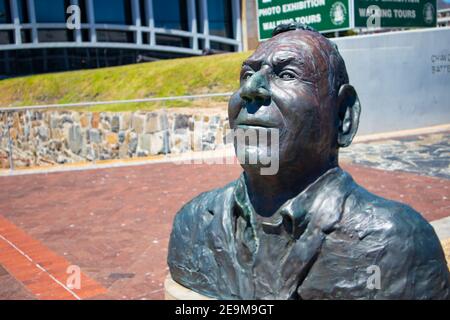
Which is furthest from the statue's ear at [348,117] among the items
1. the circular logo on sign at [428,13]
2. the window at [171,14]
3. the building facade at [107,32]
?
the window at [171,14]

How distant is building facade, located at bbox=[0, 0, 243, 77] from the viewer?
106 feet

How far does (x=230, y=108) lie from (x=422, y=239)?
1115mm

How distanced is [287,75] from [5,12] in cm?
3358

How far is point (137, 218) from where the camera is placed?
691cm

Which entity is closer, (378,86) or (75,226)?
(75,226)

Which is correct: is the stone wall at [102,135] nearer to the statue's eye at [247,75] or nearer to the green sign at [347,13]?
the green sign at [347,13]

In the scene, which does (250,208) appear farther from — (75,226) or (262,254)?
(75,226)

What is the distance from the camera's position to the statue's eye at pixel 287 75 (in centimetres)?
253

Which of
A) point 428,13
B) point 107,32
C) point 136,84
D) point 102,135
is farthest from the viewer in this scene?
point 107,32

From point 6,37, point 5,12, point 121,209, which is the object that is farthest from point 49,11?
point 121,209

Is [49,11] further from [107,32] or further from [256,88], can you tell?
[256,88]

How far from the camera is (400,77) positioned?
12.9 meters
